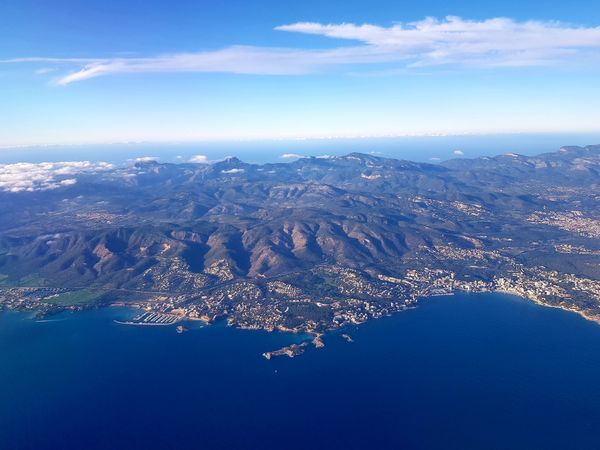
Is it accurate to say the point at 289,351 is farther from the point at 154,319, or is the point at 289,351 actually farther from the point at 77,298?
the point at 77,298

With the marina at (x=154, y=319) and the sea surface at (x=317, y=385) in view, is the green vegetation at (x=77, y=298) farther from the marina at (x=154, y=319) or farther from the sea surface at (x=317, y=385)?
the marina at (x=154, y=319)

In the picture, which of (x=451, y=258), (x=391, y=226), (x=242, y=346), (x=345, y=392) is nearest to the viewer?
(x=345, y=392)

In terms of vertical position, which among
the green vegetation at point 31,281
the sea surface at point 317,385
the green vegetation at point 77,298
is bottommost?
the sea surface at point 317,385

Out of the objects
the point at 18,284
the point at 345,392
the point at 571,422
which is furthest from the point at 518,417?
the point at 18,284

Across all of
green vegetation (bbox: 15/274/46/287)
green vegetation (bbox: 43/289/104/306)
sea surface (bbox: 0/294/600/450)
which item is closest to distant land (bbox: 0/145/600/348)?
green vegetation (bbox: 43/289/104/306)

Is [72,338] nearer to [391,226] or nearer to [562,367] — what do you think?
[562,367]

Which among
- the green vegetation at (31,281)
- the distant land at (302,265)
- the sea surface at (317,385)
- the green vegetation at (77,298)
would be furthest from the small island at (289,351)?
the green vegetation at (31,281)

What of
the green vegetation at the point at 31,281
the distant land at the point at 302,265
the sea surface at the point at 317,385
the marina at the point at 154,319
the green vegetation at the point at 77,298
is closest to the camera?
the sea surface at the point at 317,385
